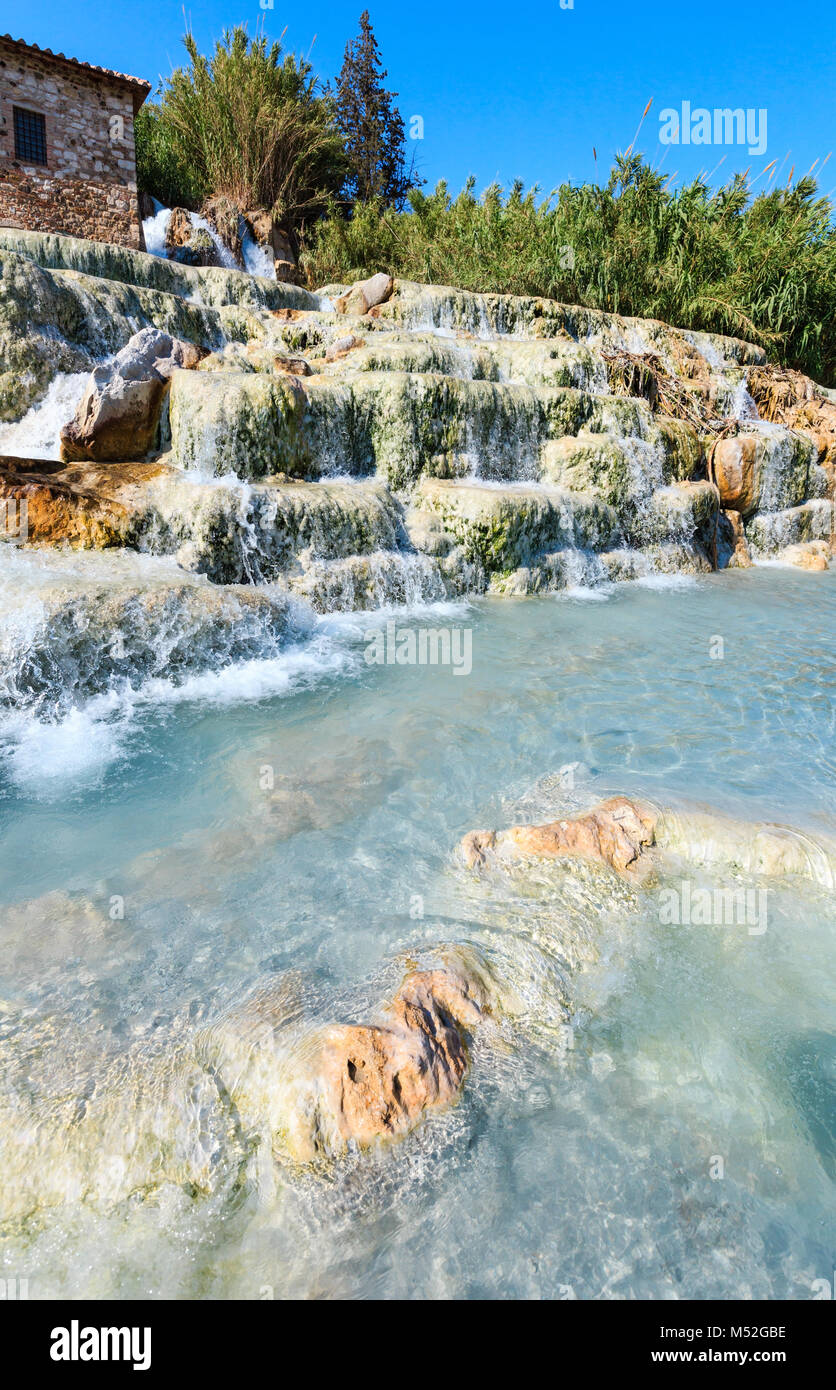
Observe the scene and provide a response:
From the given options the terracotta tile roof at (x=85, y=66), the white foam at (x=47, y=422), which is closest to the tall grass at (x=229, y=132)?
the terracotta tile roof at (x=85, y=66)

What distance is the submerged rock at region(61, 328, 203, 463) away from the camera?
6.73 m

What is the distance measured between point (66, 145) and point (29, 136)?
0.53 m

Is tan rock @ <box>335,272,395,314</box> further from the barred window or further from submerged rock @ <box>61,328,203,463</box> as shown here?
submerged rock @ <box>61,328,203,463</box>

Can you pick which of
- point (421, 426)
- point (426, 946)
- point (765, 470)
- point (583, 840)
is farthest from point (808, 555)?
point (426, 946)

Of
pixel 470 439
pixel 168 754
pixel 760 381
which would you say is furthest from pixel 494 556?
pixel 760 381

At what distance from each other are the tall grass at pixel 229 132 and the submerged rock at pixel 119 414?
1008 cm

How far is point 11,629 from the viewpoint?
172 inches

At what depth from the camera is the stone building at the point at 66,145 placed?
414 inches

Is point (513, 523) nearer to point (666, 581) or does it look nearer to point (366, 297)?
point (666, 581)

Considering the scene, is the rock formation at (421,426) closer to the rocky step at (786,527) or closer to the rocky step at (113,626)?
the rocky step at (786,527)

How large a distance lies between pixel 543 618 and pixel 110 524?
4.12 m

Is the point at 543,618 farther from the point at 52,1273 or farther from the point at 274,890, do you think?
the point at 52,1273

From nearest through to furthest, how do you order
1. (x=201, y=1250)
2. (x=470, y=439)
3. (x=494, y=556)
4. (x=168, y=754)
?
(x=201, y=1250) → (x=168, y=754) → (x=494, y=556) → (x=470, y=439)

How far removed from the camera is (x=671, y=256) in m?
13.4
